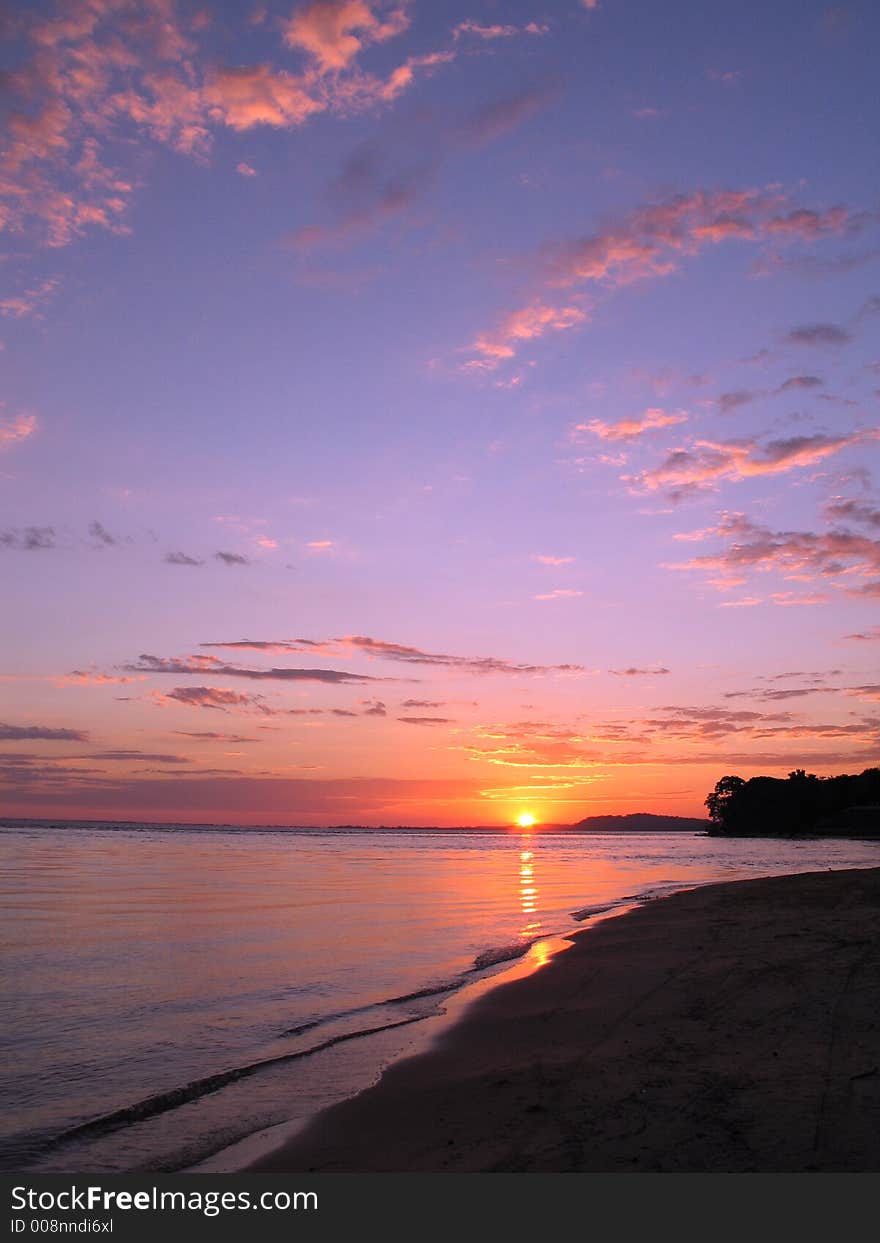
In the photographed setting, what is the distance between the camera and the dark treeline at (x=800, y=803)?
152 metres

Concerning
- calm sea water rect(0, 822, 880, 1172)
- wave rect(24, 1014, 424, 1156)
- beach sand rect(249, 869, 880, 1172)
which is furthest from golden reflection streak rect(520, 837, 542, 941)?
wave rect(24, 1014, 424, 1156)

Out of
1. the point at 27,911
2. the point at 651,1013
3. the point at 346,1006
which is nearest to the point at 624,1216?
the point at 651,1013

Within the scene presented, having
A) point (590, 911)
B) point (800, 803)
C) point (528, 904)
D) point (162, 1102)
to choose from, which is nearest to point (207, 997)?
point (162, 1102)

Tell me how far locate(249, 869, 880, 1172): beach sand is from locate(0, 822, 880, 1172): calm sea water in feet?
3.31

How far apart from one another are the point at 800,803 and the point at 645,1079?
162685 mm

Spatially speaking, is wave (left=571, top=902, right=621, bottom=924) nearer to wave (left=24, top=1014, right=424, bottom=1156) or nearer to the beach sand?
the beach sand

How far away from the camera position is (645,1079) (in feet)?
26.6

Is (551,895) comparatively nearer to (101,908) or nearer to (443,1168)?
(101,908)

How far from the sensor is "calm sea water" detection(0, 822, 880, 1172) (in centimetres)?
803

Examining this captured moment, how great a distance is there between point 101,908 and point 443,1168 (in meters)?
20.8

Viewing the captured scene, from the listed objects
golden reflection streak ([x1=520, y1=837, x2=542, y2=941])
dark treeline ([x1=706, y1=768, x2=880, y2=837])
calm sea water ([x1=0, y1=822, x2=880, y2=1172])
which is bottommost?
dark treeline ([x1=706, y1=768, x2=880, y2=837])

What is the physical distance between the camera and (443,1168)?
6.34 metres

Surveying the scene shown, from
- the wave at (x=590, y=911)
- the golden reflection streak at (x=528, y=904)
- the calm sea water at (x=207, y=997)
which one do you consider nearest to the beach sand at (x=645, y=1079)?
the calm sea water at (x=207, y=997)

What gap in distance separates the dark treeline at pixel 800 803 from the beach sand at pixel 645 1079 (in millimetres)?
149943
